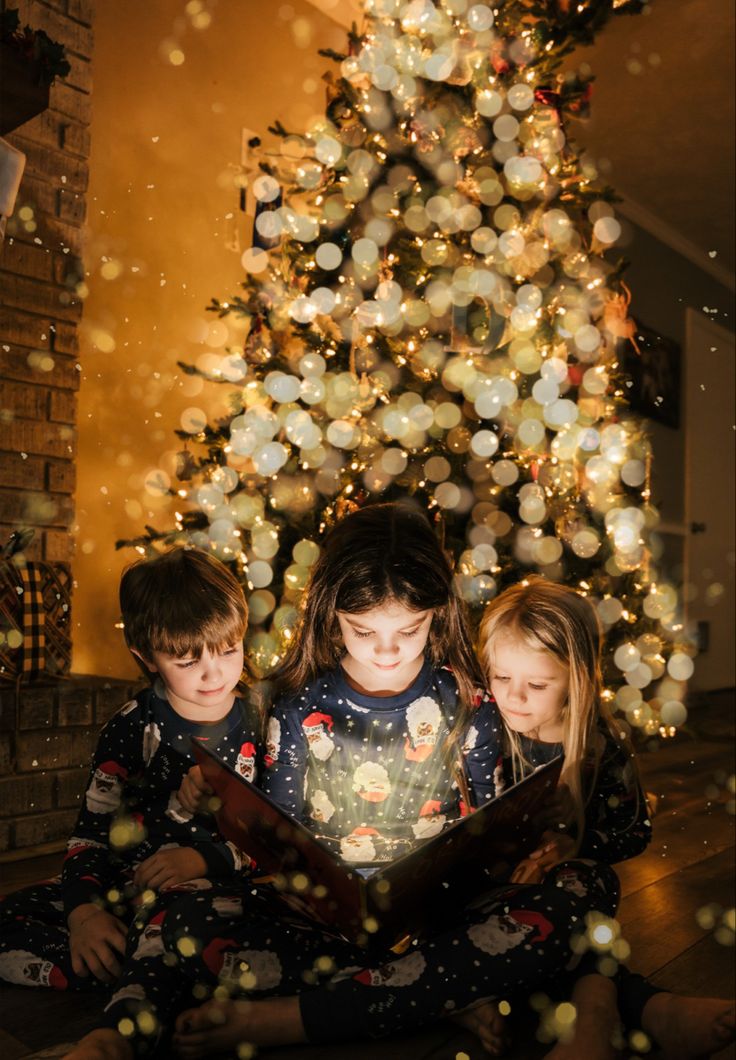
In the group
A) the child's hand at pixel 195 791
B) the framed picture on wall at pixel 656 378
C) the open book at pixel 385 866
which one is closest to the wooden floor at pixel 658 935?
the open book at pixel 385 866

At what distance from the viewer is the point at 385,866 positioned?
0.86m

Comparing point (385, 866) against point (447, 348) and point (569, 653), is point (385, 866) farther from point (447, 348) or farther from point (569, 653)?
point (447, 348)

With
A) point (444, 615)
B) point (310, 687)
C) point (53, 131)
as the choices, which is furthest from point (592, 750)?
point (53, 131)

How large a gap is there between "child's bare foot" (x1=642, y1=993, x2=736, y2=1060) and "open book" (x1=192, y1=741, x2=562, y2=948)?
0.21 m

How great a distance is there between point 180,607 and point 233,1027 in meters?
0.48

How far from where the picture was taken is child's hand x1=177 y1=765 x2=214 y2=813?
1.12 metres

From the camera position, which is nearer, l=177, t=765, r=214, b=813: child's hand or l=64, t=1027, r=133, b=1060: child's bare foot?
l=64, t=1027, r=133, b=1060: child's bare foot

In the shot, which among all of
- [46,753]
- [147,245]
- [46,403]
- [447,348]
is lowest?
[46,753]

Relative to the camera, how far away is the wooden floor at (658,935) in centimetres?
97

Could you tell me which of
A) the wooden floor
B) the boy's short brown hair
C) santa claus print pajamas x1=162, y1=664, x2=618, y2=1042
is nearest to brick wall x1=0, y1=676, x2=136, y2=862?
the wooden floor

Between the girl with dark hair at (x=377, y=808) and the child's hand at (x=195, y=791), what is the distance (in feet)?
0.26

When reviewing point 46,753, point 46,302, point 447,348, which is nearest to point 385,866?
point 46,753

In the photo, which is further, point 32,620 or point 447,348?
→ point 447,348

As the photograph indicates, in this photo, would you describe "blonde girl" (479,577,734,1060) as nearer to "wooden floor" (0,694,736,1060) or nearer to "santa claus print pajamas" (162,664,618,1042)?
"santa claus print pajamas" (162,664,618,1042)
